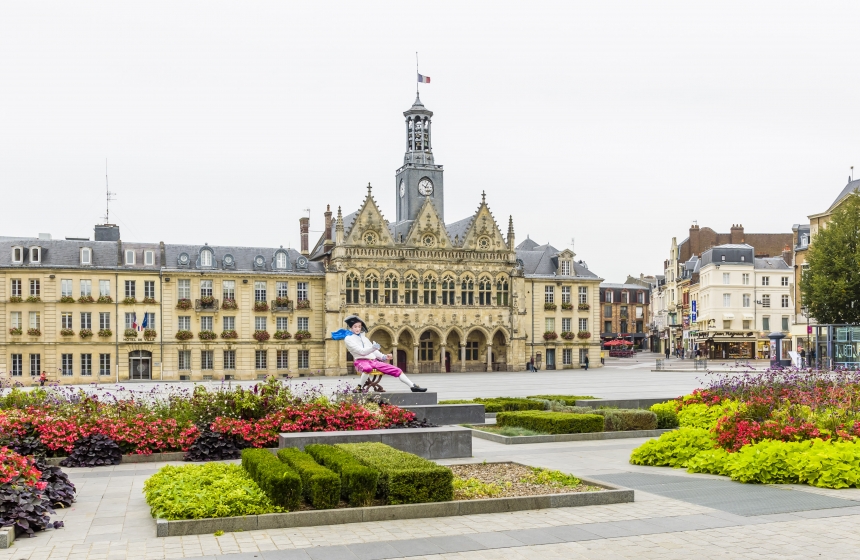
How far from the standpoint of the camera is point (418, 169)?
249 ft

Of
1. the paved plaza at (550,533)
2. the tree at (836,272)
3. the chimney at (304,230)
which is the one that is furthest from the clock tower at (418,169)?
the paved plaza at (550,533)

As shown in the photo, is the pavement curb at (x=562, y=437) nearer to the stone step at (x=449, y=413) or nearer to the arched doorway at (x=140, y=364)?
the stone step at (x=449, y=413)

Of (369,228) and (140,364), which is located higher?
(369,228)

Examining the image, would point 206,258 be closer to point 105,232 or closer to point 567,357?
point 105,232

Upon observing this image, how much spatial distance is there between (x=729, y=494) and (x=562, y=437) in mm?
8068

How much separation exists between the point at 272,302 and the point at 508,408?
42.5 metres

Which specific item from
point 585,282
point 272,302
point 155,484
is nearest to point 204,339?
point 272,302

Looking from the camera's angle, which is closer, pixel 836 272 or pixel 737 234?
pixel 836 272

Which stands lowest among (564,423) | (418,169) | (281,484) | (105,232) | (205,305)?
(564,423)

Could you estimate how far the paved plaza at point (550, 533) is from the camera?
36.1 feet

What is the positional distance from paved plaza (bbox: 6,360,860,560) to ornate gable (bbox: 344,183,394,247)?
55.0 meters

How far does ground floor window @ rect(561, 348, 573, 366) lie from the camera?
3090 inches

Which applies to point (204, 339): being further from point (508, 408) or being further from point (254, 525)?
point (254, 525)

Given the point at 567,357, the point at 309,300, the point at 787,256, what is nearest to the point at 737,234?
the point at 787,256
